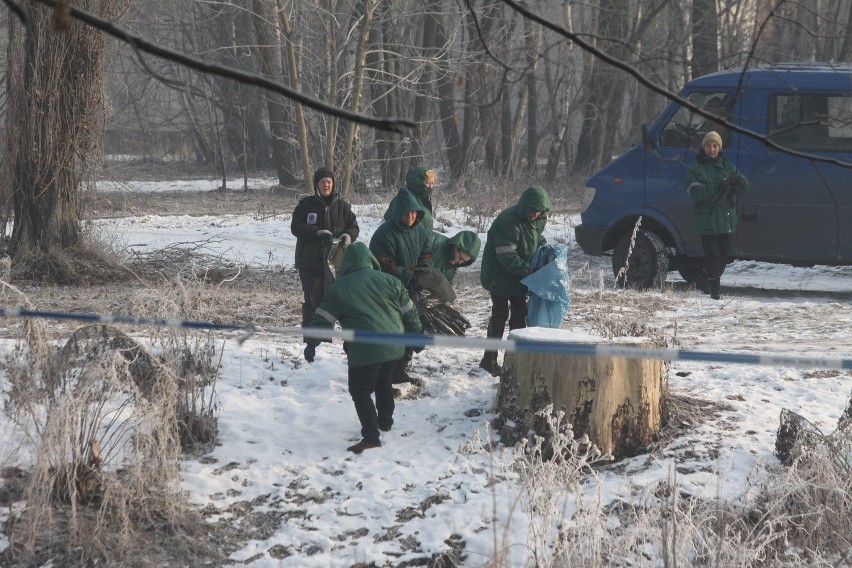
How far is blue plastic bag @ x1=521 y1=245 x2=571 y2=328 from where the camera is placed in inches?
247

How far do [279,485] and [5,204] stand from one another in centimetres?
638

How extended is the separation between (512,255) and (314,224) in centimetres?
158

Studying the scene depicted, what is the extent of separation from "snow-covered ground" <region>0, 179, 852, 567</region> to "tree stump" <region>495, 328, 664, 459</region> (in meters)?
0.15

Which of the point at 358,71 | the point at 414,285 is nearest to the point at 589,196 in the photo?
the point at 358,71

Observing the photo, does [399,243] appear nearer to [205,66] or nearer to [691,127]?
[691,127]

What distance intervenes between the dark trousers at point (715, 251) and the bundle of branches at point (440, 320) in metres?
3.60

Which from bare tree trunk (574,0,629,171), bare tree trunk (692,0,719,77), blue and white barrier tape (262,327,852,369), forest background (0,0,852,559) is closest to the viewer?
blue and white barrier tape (262,327,852,369)

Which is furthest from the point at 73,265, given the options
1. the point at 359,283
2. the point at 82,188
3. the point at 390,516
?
the point at 390,516

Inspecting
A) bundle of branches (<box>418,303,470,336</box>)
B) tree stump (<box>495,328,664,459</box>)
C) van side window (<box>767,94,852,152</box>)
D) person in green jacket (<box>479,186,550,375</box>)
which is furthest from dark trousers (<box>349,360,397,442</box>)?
van side window (<box>767,94,852,152</box>)

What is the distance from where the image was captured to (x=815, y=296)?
1001 centimetres

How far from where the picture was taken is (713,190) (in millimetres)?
9070

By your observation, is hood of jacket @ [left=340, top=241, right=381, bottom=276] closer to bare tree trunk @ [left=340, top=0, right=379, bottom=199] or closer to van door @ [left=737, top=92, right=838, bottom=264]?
van door @ [left=737, top=92, right=838, bottom=264]

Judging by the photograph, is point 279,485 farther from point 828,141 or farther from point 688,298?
point 828,141

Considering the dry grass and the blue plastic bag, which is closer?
the dry grass
